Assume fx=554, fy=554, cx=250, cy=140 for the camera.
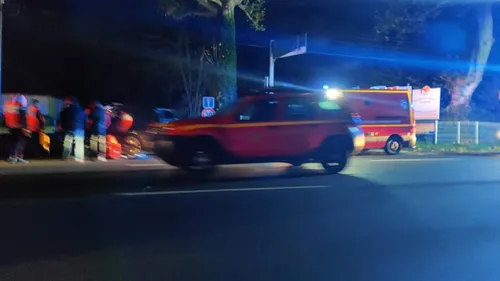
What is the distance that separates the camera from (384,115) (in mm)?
19234

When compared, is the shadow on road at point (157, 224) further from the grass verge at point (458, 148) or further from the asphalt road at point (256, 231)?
the grass verge at point (458, 148)

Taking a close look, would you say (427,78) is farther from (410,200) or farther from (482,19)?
(410,200)

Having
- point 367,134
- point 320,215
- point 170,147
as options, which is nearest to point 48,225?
point 320,215

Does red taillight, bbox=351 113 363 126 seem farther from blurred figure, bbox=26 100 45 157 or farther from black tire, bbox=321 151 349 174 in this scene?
blurred figure, bbox=26 100 45 157

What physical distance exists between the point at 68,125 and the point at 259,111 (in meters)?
5.44

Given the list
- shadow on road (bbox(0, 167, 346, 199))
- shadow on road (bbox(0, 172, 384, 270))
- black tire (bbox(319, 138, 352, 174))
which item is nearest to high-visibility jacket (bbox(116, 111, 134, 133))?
shadow on road (bbox(0, 167, 346, 199))

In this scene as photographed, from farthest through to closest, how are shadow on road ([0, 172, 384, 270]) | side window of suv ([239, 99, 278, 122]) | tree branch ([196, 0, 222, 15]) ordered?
1. tree branch ([196, 0, 222, 15])
2. side window of suv ([239, 99, 278, 122])
3. shadow on road ([0, 172, 384, 270])

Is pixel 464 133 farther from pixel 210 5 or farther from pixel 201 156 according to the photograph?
pixel 201 156

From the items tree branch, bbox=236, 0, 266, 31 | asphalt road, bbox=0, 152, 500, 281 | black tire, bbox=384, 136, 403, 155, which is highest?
tree branch, bbox=236, 0, 266, 31

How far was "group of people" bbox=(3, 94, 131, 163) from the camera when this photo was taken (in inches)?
528

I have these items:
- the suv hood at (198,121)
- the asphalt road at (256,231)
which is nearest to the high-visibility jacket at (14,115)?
the asphalt road at (256,231)

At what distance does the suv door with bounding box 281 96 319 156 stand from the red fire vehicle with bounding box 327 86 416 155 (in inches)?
275

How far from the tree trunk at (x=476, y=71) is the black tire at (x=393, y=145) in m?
9.25

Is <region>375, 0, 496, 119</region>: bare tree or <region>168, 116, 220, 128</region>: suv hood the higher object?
<region>375, 0, 496, 119</region>: bare tree
